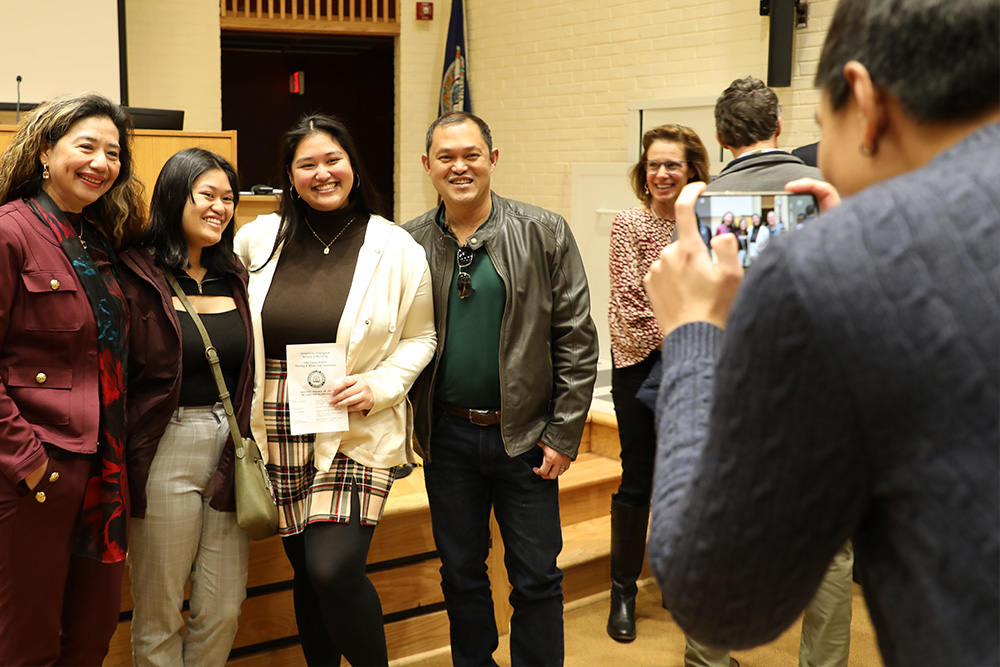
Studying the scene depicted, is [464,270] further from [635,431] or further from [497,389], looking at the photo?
[635,431]

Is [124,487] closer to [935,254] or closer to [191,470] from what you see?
[191,470]

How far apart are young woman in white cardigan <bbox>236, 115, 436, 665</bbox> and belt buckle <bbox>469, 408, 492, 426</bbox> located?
202 millimetres

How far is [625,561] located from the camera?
10.8 ft

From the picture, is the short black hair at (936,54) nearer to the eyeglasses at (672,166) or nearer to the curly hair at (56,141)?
the curly hair at (56,141)

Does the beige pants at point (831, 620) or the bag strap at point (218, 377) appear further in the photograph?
the beige pants at point (831, 620)

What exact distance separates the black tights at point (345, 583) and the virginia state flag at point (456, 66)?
5.17 meters

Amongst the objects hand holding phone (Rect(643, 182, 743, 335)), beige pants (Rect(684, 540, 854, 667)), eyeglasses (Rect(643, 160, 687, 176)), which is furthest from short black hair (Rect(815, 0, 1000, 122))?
eyeglasses (Rect(643, 160, 687, 176))

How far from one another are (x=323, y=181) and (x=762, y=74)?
3.58 m

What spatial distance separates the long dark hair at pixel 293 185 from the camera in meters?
2.46

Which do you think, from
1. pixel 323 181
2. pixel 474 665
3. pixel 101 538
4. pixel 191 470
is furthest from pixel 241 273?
pixel 474 665

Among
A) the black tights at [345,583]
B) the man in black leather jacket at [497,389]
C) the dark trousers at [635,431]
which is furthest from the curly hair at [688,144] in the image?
the black tights at [345,583]

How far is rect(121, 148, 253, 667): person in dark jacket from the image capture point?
7.28 ft

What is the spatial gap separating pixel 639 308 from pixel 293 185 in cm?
130

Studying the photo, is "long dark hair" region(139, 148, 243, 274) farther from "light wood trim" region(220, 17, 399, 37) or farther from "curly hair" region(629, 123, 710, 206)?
"light wood trim" region(220, 17, 399, 37)
